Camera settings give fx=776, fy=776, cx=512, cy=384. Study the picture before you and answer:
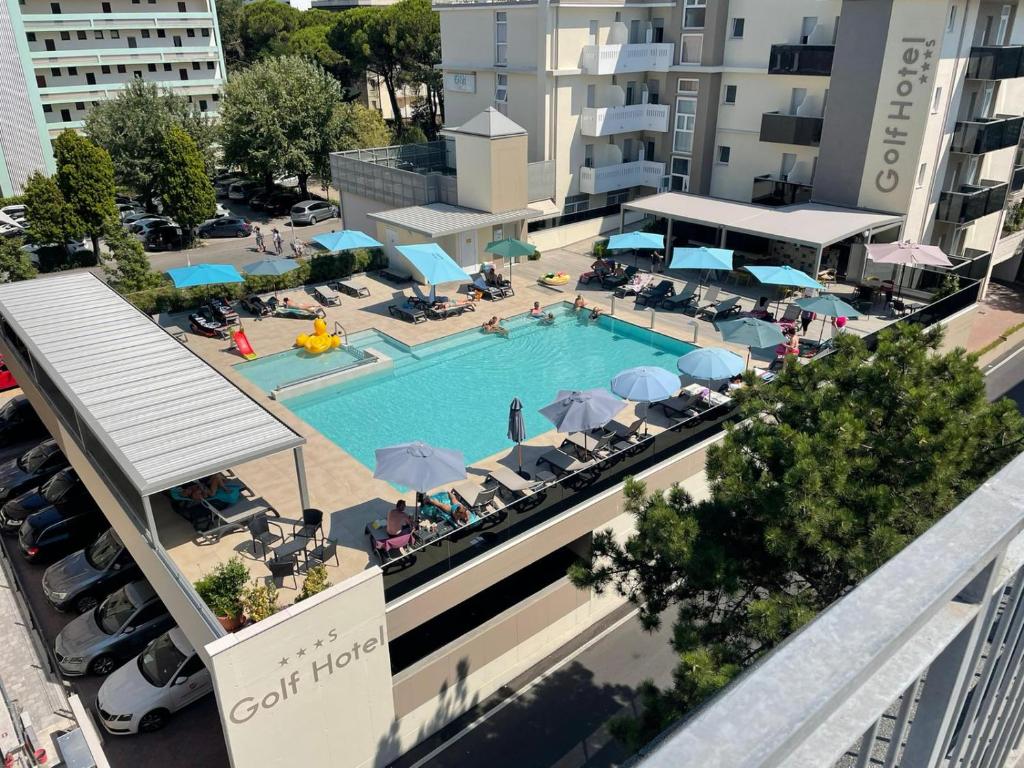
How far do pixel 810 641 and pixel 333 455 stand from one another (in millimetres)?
17438

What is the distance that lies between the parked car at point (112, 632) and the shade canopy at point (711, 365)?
13203 mm

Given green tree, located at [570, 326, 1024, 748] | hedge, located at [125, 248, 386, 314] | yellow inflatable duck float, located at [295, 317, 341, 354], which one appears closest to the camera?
green tree, located at [570, 326, 1024, 748]

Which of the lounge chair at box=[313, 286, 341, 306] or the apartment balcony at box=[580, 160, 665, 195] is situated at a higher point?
the apartment balcony at box=[580, 160, 665, 195]

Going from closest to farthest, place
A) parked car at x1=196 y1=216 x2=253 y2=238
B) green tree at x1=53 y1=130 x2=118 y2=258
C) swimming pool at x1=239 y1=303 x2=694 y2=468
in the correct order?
swimming pool at x1=239 y1=303 x2=694 y2=468 < green tree at x1=53 y1=130 x2=118 y2=258 < parked car at x1=196 y1=216 x2=253 y2=238

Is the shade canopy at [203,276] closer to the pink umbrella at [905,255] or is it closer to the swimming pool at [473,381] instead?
the swimming pool at [473,381]

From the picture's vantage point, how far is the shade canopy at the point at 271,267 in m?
26.9

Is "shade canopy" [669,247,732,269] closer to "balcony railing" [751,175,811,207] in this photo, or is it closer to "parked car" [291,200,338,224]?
"balcony railing" [751,175,811,207]

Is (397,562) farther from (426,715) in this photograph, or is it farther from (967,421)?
(967,421)

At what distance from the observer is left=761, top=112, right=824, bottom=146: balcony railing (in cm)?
3131

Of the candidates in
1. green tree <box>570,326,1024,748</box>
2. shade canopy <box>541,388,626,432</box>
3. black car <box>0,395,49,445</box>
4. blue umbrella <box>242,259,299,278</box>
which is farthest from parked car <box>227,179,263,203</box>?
green tree <box>570,326,1024,748</box>

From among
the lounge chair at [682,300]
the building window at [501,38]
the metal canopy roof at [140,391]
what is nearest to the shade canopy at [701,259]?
the lounge chair at [682,300]

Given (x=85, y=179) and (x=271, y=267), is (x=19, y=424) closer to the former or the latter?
(x=271, y=267)

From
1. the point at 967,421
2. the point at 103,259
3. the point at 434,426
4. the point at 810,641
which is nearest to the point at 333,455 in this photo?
the point at 434,426

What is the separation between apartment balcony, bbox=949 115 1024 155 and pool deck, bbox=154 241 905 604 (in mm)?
7614
